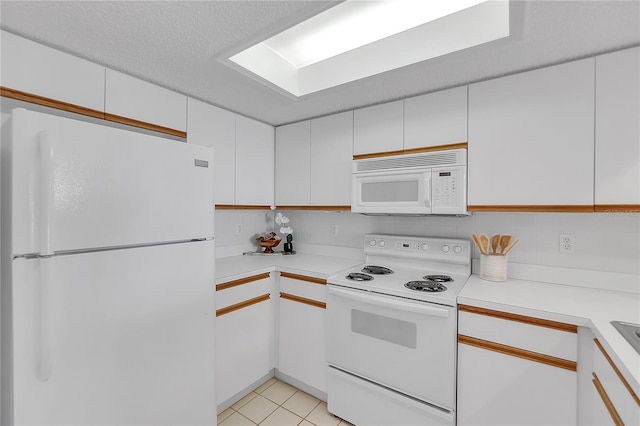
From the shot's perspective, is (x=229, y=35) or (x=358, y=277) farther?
(x=358, y=277)

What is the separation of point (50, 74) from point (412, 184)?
207 cm

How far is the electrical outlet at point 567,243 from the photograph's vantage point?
5.74 feet

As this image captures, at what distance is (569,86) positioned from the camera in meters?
1.52

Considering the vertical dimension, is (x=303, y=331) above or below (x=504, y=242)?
below

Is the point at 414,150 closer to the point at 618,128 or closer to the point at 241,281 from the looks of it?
the point at 618,128

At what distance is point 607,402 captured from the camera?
1054mm

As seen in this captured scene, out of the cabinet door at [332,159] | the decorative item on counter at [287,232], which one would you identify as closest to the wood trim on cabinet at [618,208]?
the cabinet door at [332,159]

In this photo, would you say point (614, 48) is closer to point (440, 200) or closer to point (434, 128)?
point (434, 128)

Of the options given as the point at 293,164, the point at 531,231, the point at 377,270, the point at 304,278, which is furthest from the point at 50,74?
the point at 531,231

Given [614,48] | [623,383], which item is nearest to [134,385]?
[623,383]

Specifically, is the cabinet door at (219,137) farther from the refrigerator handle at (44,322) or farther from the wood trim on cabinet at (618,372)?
the wood trim on cabinet at (618,372)

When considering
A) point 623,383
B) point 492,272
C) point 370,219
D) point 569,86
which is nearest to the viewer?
point 623,383

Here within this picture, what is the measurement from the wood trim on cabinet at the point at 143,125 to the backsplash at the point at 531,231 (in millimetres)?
828

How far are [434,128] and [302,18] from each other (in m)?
1.11
